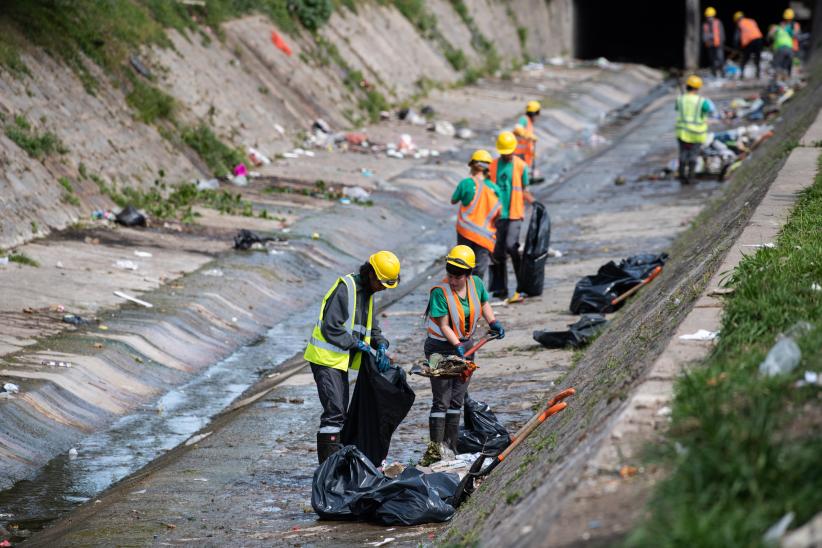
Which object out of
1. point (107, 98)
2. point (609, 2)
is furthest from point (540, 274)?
point (609, 2)

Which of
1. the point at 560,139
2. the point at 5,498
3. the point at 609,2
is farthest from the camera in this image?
the point at 609,2

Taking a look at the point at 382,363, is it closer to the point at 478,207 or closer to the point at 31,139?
the point at 478,207

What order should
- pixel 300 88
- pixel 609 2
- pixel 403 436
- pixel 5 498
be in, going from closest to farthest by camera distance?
pixel 5 498 → pixel 403 436 → pixel 300 88 → pixel 609 2

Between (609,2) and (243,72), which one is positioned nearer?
(243,72)

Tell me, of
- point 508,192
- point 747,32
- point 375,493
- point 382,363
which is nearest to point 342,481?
point 375,493

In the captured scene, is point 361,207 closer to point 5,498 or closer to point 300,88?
point 300,88

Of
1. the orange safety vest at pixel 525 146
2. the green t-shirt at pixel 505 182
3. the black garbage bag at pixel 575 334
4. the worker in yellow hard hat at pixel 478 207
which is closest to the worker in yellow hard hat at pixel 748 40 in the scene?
the orange safety vest at pixel 525 146

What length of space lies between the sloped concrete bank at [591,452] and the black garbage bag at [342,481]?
758mm

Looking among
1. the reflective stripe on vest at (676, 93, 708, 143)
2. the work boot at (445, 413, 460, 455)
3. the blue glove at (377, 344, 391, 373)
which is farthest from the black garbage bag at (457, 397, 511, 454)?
the reflective stripe on vest at (676, 93, 708, 143)

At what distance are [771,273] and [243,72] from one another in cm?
1795

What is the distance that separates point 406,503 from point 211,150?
13866 millimetres

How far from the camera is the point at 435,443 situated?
29.5 feet

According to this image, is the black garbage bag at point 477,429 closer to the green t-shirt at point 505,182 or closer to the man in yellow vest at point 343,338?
the man in yellow vest at point 343,338

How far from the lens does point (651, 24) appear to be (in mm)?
58156
